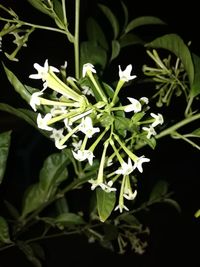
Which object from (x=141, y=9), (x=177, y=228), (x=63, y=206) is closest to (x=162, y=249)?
(x=177, y=228)

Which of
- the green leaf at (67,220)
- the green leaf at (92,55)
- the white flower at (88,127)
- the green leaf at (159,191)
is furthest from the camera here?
the green leaf at (159,191)

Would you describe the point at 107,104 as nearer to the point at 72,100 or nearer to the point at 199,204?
the point at 72,100

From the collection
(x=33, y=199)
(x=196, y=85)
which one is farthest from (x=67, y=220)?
(x=196, y=85)

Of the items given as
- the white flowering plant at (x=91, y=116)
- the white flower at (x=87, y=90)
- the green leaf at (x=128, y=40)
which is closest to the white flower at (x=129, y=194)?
the white flowering plant at (x=91, y=116)

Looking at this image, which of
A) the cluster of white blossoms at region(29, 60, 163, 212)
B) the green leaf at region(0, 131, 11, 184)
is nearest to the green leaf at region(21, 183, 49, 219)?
the green leaf at region(0, 131, 11, 184)

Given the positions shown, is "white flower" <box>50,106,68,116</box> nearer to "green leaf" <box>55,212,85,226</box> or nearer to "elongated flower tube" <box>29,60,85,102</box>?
"elongated flower tube" <box>29,60,85,102</box>

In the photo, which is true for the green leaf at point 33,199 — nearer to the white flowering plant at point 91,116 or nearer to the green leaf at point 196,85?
the white flowering plant at point 91,116

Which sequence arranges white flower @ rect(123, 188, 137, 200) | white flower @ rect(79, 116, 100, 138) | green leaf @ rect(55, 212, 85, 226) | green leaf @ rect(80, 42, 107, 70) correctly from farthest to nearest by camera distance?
green leaf @ rect(55, 212, 85, 226)
green leaf @ rect(80, 42, 107, 70)
white flower @ rect(123, 188, 137, 200)
white flower @ rect(79, 116, 100, 138)
